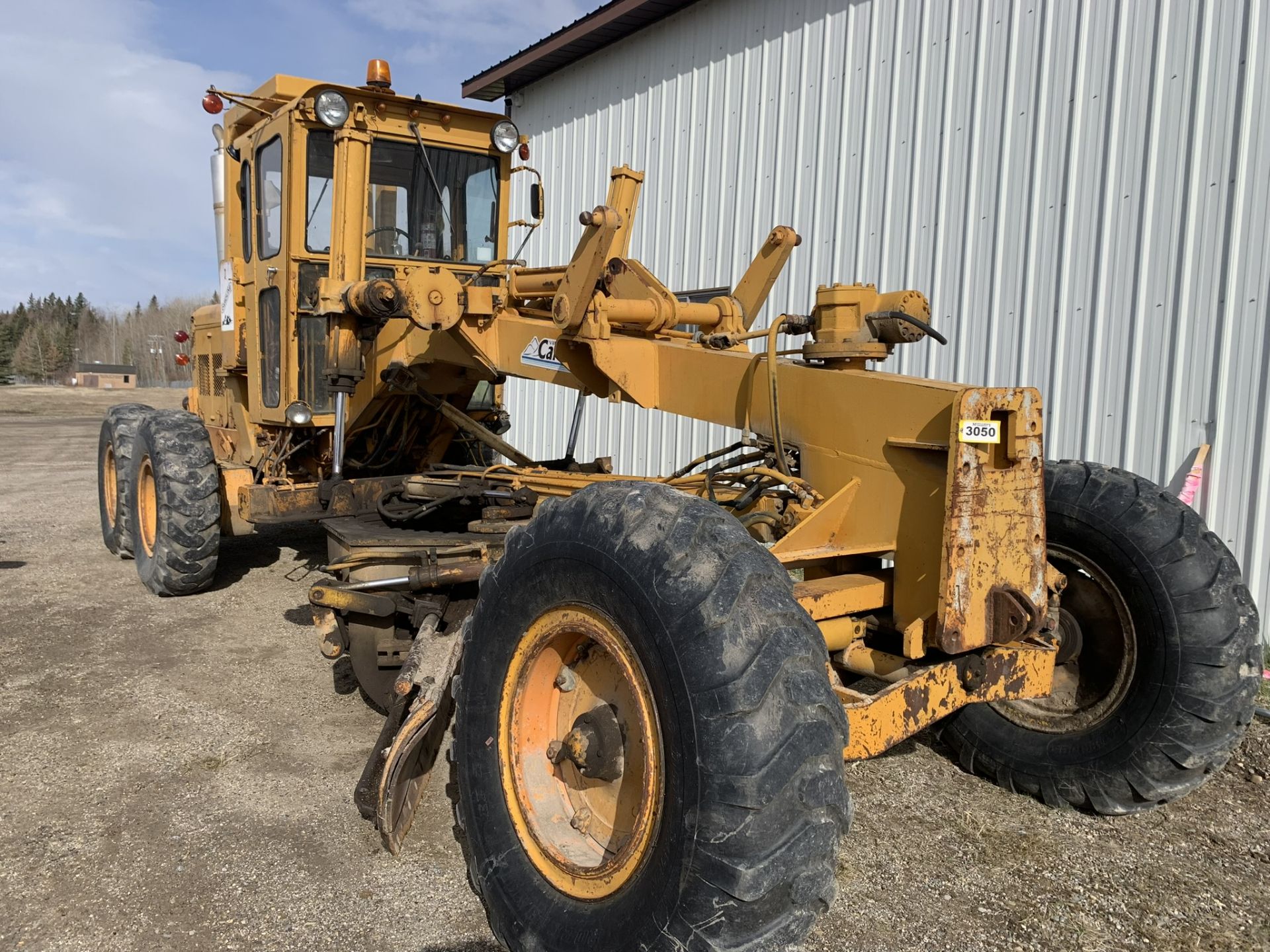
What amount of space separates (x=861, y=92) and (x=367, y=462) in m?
4.88

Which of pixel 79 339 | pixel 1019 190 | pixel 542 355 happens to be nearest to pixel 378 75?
pixel 542 355

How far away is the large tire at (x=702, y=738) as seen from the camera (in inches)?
86.3

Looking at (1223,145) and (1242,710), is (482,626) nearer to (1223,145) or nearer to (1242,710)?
(1242,710)

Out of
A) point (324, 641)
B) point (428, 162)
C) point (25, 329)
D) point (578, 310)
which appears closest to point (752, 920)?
point (578, 310)

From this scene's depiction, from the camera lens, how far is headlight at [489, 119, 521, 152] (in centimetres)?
609

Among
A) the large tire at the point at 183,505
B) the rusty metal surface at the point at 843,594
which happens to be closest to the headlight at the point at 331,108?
the large tire at the point at 183,505

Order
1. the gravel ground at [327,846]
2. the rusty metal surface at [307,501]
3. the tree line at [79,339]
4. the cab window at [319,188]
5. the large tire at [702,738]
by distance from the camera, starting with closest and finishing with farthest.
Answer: the large tire at [702,738]
the gravel ground at [327,846]
the rusty metal surface at [307,501]
the cab window at [319,188]
the tree line at [79,339]

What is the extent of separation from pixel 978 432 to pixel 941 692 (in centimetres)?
82

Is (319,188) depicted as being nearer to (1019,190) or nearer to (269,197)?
(269,197)

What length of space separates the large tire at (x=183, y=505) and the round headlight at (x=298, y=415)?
2.99 feet

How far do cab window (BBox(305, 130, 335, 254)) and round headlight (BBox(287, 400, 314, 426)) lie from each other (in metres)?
0.95

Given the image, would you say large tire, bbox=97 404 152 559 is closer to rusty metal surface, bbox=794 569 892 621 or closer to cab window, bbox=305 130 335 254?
cab window, bbox=305 130 335 254

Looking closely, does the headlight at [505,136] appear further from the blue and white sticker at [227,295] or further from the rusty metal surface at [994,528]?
the rusty metal surface at [994,528]

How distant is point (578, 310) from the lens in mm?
3832
